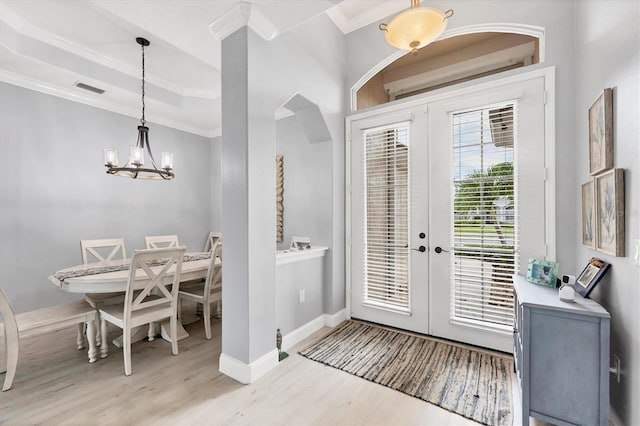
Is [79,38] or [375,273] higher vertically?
[79,38]

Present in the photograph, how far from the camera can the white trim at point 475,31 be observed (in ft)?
8.01

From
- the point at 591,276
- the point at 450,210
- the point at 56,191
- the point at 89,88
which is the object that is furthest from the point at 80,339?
the point at 591,276

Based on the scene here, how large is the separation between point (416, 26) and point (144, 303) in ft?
9.93

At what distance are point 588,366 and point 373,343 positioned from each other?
1.70 metres

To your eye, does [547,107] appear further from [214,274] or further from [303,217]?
[214,274]

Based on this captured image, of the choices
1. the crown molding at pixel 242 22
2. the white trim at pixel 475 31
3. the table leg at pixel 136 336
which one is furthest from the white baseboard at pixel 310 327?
the crown molding at pixel 242 22

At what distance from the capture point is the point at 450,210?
9.09 ft

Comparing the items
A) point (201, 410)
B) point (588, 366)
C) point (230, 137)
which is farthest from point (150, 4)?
point (588, 366)

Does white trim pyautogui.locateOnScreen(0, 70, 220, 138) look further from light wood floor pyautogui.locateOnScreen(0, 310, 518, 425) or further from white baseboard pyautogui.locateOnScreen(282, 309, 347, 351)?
white baseboard pyautogui.locateOnScreen(282, 309, 347, 351)

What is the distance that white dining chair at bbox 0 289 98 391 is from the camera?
2.03m

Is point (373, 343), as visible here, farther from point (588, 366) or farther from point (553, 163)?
point (553, 163)

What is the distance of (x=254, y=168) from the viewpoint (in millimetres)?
2256

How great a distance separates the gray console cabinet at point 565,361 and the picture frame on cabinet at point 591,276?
8cm

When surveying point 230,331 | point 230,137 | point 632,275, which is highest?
point 230,137
